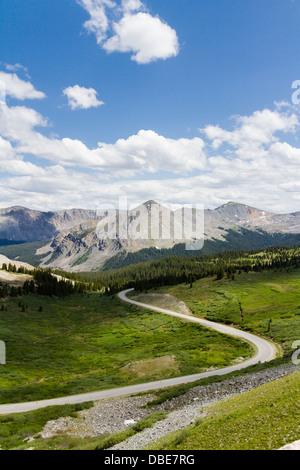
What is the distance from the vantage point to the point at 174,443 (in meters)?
16.7

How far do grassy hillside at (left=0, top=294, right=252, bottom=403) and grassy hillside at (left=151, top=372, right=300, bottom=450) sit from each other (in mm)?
37877

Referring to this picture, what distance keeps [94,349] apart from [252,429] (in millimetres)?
82068

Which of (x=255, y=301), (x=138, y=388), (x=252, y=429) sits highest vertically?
(x=252, y=429)

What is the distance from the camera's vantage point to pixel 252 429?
14.7m

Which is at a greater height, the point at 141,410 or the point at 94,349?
the point at 141,410

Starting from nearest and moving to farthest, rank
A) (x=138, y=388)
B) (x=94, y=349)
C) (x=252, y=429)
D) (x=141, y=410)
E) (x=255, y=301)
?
(x=252, y=429), (x=141, y=410), (x=138, y=388), (x=94, y=349), (x=255, y=301)

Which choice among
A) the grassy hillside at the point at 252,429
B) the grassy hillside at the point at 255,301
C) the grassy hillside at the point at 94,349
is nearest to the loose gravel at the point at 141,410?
the grassy hillside at the point at 252,429

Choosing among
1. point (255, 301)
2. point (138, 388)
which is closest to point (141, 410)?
point (138, 388)

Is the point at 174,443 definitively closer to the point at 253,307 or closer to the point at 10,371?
the point at 10,371

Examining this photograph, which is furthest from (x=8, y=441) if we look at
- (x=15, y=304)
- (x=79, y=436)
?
(x=15, y=304)

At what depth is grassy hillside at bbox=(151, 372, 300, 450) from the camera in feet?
42.3

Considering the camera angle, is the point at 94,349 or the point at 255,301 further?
the point at 255,301

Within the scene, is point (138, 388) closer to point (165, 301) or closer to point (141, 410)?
point (141, 410)

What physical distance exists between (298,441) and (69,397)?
44907mm
